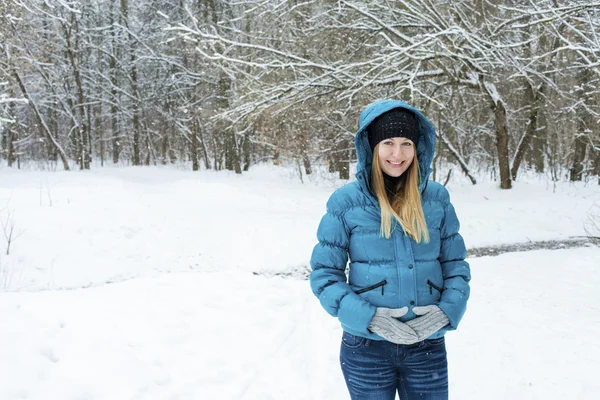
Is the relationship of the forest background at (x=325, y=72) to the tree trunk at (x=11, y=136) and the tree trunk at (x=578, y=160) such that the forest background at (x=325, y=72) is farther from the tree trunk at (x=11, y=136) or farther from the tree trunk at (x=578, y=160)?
the tree trunk at (x=11, y=136)

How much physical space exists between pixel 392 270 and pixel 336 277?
Answer: 242 millimetres

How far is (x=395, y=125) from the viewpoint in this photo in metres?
2.00

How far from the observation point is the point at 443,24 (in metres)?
10.2

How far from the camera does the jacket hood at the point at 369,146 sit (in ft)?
6.73

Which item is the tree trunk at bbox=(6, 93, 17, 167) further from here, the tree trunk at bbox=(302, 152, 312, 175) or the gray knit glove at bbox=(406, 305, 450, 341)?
the gray knit glove at bbox=(406, 305, 450, 341)

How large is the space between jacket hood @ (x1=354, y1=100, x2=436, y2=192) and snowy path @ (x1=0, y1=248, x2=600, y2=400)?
2280 millimetres

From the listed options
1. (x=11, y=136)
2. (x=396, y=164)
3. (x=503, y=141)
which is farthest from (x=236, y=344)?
(x=11, y=136)

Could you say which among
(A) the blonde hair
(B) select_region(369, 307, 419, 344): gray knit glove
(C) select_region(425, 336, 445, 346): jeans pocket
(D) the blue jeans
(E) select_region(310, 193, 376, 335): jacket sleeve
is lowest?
(D) the blue jeans

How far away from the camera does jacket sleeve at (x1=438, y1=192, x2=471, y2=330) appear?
6.22ft

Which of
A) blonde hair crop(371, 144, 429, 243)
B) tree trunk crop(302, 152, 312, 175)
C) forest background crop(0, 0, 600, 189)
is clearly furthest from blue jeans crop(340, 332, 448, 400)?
tree trunk crop(302, 152, 312, 175)

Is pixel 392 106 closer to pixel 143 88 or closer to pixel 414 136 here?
pixel 414 136

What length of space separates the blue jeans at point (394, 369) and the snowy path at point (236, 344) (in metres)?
1.80

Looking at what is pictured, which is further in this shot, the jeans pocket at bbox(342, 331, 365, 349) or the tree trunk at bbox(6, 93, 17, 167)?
the tree trunk at bbox(6, 93, 17, 167)

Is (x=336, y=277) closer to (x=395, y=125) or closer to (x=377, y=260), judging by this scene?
(x=377, y=260)
